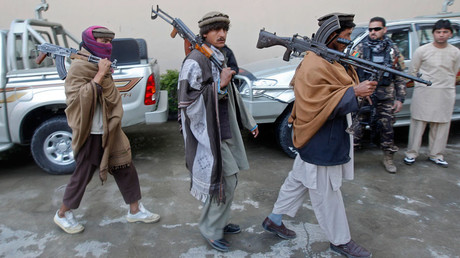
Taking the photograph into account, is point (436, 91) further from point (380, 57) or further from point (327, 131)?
point (327, 131)

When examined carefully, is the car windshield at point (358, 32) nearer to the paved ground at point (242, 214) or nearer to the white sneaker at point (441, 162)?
the paved ground at point (242, 214)

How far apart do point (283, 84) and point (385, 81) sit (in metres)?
1.19

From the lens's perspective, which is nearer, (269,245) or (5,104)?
(269,245)

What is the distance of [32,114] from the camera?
13.9 ft

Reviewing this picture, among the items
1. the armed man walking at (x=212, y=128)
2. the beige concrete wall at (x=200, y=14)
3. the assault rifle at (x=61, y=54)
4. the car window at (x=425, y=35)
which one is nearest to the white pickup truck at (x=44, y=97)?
the assault rifle at (x=61, y=54)

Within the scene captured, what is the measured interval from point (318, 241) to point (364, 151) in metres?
2.54

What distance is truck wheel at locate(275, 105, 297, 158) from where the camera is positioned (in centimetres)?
447

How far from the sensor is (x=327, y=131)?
2.44m

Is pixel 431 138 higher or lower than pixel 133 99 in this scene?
Answer: lower

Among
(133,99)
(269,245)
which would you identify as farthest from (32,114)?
(269,245)

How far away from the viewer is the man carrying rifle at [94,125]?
106 inches

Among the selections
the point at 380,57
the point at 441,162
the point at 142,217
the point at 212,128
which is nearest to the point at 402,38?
the point at 380,57

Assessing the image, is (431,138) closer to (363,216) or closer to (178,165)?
(363,216)

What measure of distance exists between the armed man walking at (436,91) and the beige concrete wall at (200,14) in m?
3.84
